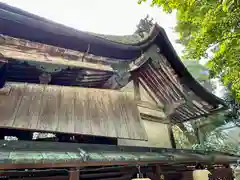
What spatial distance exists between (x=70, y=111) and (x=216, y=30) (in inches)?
207

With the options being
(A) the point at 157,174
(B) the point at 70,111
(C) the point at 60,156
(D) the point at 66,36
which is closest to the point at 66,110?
(B) the point at 70,111

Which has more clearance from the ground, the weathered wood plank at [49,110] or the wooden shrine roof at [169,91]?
the wooden shrine roof at [169,91]

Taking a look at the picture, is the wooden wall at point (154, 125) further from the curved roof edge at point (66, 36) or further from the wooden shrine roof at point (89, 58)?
the curved roof edge at point (66, 36)

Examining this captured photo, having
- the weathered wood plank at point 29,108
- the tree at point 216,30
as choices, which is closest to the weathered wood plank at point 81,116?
the weathered wood plank at point 29,108

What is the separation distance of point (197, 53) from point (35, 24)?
5.16 m

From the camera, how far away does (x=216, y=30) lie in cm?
652

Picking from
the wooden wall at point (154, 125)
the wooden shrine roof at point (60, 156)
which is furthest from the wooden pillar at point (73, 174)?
the wooden wall at point (154, 125)

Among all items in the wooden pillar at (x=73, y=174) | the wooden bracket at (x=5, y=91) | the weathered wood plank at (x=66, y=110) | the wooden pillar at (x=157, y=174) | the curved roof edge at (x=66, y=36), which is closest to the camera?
the wooden pillar at (x=73, y=174)

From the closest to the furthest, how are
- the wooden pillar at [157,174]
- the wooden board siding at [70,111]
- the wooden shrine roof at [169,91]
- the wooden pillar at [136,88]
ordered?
the wooden board siding at [70,111] < the wooden pillar at [157,174] < the wooden shrine roof at [169,91] < the wooden pillar at [136,88]

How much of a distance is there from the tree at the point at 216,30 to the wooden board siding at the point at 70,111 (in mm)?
3220

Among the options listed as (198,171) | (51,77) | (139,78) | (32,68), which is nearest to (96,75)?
(51,77)

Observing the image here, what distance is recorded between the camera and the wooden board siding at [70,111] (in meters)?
4.26

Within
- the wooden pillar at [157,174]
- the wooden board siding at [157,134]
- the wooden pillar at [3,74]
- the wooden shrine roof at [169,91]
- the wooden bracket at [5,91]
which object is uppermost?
the wooden shrine roof at [169,91]

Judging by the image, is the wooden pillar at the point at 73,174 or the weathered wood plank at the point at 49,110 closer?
the wooden pillar at the point at 73,174
